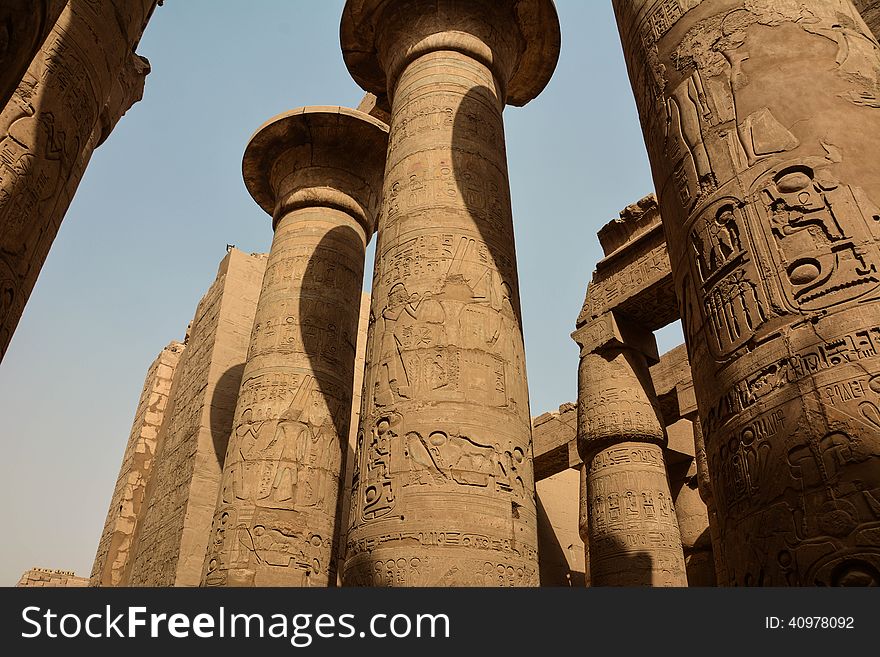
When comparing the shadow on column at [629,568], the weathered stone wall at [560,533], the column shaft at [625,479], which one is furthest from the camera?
the weathered stone wall at [560,533]

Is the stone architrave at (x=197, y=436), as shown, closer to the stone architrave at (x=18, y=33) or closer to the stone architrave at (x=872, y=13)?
the stone architrave at (x=18, y=33)

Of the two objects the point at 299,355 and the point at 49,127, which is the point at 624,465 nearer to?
the point at 299,355

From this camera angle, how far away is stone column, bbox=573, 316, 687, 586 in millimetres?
8109

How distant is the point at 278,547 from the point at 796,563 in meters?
6.28

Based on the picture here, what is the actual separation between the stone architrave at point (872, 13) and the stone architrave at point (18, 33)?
22.4 ft

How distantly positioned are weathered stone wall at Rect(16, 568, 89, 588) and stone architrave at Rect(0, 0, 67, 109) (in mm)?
19344

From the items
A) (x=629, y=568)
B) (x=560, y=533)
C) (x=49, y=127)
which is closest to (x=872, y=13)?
(x=629, y=568)

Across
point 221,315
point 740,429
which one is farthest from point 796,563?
point 221,315

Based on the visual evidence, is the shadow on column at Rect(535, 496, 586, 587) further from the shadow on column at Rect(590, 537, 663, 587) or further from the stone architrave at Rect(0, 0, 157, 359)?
the stone architrave at Rect(0, 0, 157, 359)

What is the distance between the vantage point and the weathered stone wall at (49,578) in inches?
736

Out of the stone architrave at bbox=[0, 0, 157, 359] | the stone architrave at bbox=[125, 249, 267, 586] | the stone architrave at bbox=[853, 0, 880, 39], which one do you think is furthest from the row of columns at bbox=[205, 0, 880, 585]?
the stone architrave at bbox=[125, 249, 267, 586]

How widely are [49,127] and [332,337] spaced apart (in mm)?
6040

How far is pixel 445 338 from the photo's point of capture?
548 centimetres

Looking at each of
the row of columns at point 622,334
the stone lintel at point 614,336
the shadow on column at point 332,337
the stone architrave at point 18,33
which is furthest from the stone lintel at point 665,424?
the stone architrave at point 18,33
